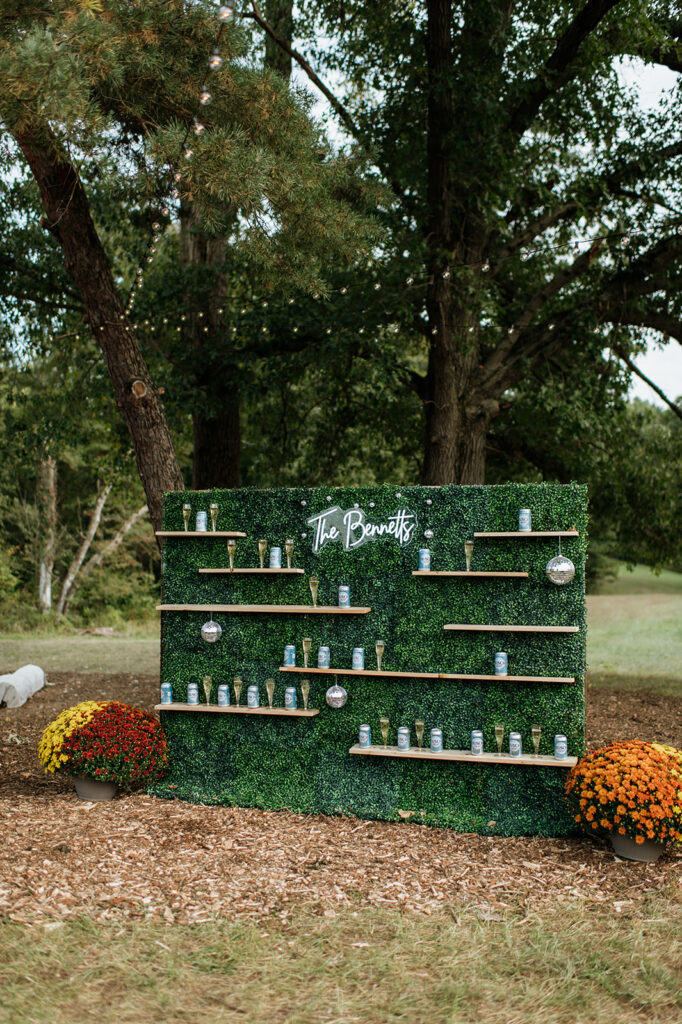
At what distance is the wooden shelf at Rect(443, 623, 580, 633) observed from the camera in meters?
5.25

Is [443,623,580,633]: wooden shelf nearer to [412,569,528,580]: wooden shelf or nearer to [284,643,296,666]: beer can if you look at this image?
[412,569,528,580]: wooden shelf

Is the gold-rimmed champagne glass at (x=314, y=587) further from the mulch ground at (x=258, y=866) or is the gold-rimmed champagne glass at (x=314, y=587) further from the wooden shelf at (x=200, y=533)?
the mulch ground at (x=258, y=866)

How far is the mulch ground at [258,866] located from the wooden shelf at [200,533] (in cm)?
191

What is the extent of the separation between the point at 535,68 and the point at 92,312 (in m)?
5.50

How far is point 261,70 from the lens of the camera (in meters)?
6.00

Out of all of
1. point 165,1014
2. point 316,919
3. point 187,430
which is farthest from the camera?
point 187,430

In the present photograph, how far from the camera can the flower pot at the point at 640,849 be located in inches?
186

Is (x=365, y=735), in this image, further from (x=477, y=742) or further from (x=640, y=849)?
(x=640, y=849)

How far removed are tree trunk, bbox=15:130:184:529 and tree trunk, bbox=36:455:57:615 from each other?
558 inches

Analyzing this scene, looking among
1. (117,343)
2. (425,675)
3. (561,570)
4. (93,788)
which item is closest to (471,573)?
(561,570)

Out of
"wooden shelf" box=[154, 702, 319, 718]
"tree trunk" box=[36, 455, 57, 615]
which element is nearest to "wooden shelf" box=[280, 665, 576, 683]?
"wooden shelf" box=[154, 702, 319, 718]

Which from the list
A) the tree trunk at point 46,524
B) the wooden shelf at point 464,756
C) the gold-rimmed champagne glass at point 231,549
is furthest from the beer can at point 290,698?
the tree trunk at point 46,524

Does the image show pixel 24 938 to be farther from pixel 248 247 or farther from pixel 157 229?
pixel 157 229

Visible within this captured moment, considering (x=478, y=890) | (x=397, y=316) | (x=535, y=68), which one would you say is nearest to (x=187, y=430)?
(x=397, y=316)
